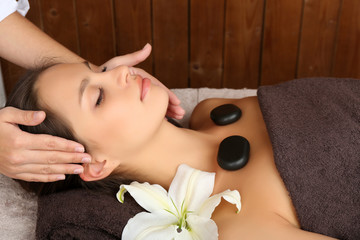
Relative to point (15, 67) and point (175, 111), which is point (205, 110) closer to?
point (175, 111)

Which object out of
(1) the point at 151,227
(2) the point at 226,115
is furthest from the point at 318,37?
(1) the point at 151,227

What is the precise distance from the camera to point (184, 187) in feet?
3.92

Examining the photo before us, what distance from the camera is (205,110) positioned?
63.5 inches

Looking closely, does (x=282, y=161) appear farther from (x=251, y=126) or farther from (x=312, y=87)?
(x=312, y=87)

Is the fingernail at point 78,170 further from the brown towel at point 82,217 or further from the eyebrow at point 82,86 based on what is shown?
the eyebrow at point 82,86

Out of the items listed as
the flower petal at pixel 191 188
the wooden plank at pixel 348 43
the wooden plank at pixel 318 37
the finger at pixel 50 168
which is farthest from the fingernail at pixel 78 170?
the wooden plank at pixel 348 43

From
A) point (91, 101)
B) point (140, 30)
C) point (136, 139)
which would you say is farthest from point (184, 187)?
point (140, 30)

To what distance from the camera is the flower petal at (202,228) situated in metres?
1.04

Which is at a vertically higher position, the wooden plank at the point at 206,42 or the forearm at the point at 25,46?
the forearm at the point at 25,46

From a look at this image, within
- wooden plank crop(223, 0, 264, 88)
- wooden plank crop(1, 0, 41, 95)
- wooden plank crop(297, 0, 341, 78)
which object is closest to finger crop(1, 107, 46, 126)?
wooden plank crop(1, 0, 41, 95)

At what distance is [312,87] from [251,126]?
0.79 ft

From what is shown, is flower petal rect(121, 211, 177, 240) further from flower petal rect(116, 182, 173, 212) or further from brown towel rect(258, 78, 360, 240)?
brown towel rect(258, 78, 360, 240)

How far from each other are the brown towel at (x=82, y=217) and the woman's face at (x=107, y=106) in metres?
0.14

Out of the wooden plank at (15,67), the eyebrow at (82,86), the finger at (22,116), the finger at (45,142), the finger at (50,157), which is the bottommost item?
the wooden plank at (15,67)
